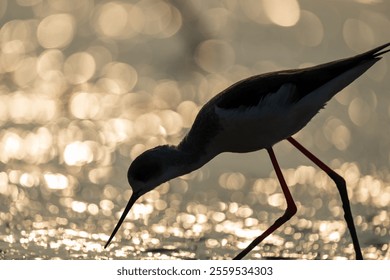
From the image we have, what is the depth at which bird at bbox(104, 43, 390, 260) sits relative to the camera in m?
6.79

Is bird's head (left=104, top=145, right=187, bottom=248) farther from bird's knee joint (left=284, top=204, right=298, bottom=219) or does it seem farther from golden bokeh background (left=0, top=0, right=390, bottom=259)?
bird's knee joint (left=284, top=204, right=298, bottom=219)

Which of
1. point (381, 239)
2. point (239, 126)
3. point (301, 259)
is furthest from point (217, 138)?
point (381, 239)

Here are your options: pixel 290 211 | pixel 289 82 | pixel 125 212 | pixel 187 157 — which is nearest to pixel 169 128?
pixel 290 211

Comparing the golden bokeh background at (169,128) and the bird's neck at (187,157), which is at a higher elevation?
A: the bird's neck at (187,157)

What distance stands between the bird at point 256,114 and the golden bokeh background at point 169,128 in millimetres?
600

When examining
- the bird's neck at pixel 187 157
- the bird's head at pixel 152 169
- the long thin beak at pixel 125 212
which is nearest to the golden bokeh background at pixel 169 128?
the long thin beak at pixel 125 212

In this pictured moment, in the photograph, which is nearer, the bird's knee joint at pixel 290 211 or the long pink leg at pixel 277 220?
the long pink leg at pixel 277 220

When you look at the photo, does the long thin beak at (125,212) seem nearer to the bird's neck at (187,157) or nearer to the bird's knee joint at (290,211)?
the bird's neck at (187,157)

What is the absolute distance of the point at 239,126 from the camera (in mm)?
6828

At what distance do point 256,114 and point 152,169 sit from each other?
77 centimetres

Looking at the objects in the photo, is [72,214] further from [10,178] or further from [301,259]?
[301,259]

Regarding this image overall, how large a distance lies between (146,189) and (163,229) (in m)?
0.89

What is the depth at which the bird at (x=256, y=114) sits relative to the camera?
6789 mm

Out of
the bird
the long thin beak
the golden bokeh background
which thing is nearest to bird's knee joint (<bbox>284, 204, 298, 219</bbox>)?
the golden bokeh background
